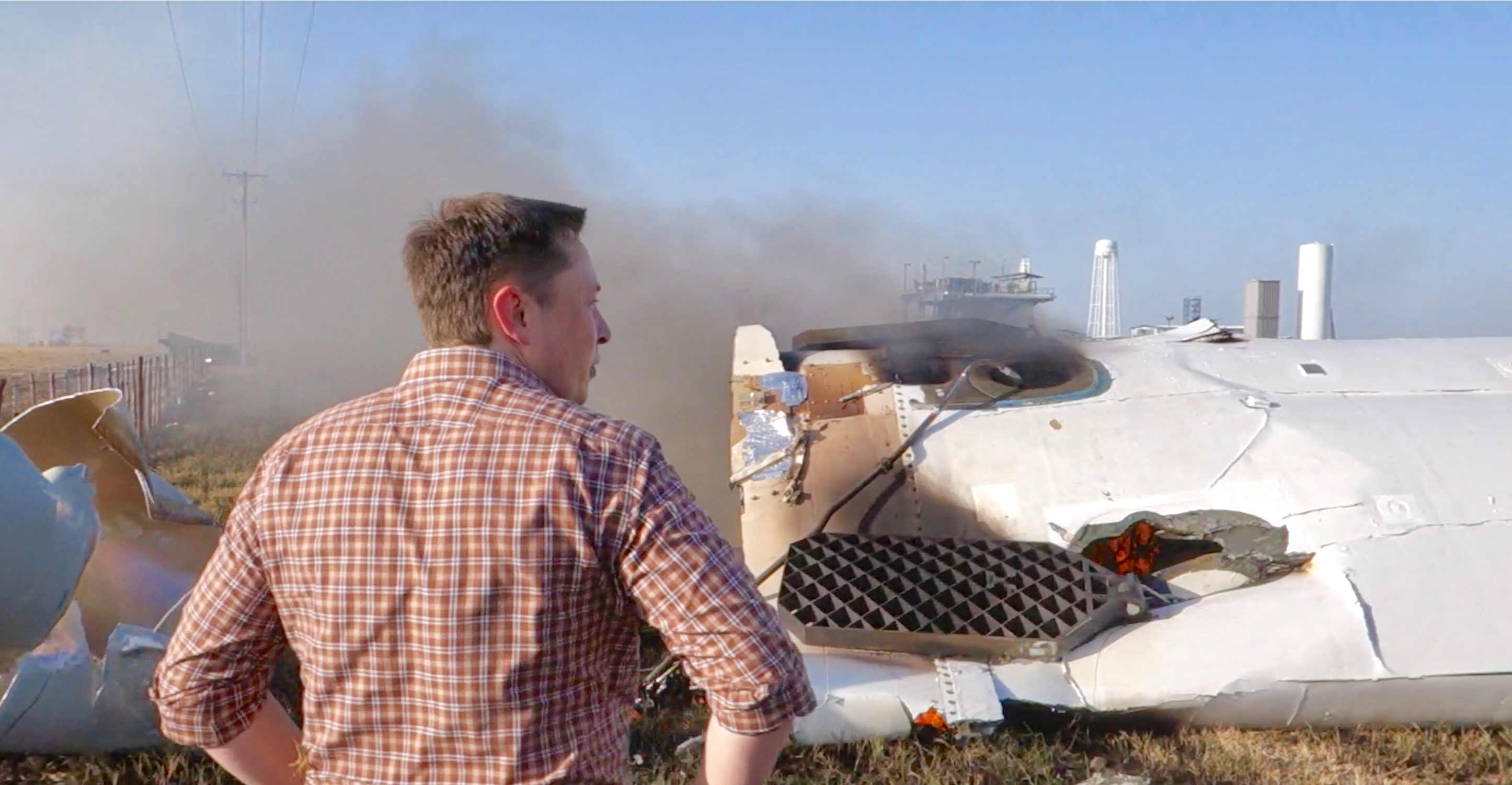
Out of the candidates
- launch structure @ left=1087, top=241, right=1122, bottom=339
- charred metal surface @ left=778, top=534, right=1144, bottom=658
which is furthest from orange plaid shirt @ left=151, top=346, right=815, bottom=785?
launch structure @ left=1087, top=241, right=1122, bottom=339

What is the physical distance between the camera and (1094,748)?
3.78 meters

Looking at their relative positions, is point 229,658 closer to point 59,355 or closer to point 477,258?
point 477,258

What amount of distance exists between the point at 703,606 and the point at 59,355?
37.7 m

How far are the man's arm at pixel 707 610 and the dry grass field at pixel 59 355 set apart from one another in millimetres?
26358

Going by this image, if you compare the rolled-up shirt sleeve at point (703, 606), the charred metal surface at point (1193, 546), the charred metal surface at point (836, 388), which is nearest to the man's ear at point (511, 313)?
the rolled-up shirt sleeve at point (703, 606)

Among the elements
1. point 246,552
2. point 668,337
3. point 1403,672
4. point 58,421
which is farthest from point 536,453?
point 668,337

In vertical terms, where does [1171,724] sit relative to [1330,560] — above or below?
below

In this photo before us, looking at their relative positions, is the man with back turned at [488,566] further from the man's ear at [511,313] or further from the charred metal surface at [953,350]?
the charred metal surface at [953,350]

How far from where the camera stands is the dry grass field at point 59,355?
27.4 m

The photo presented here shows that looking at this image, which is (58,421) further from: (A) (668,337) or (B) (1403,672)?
(A) (668,337)

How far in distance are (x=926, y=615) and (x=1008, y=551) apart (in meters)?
0.50

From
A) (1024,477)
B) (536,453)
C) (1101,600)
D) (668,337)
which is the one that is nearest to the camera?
(536,453)


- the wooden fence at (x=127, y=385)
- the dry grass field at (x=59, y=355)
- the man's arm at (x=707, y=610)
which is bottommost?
the dry grass field at (x=59, y=355)

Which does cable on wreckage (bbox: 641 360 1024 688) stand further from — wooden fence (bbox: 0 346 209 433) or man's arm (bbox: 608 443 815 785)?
wooden fence (bbox: 0 346 209 433)
